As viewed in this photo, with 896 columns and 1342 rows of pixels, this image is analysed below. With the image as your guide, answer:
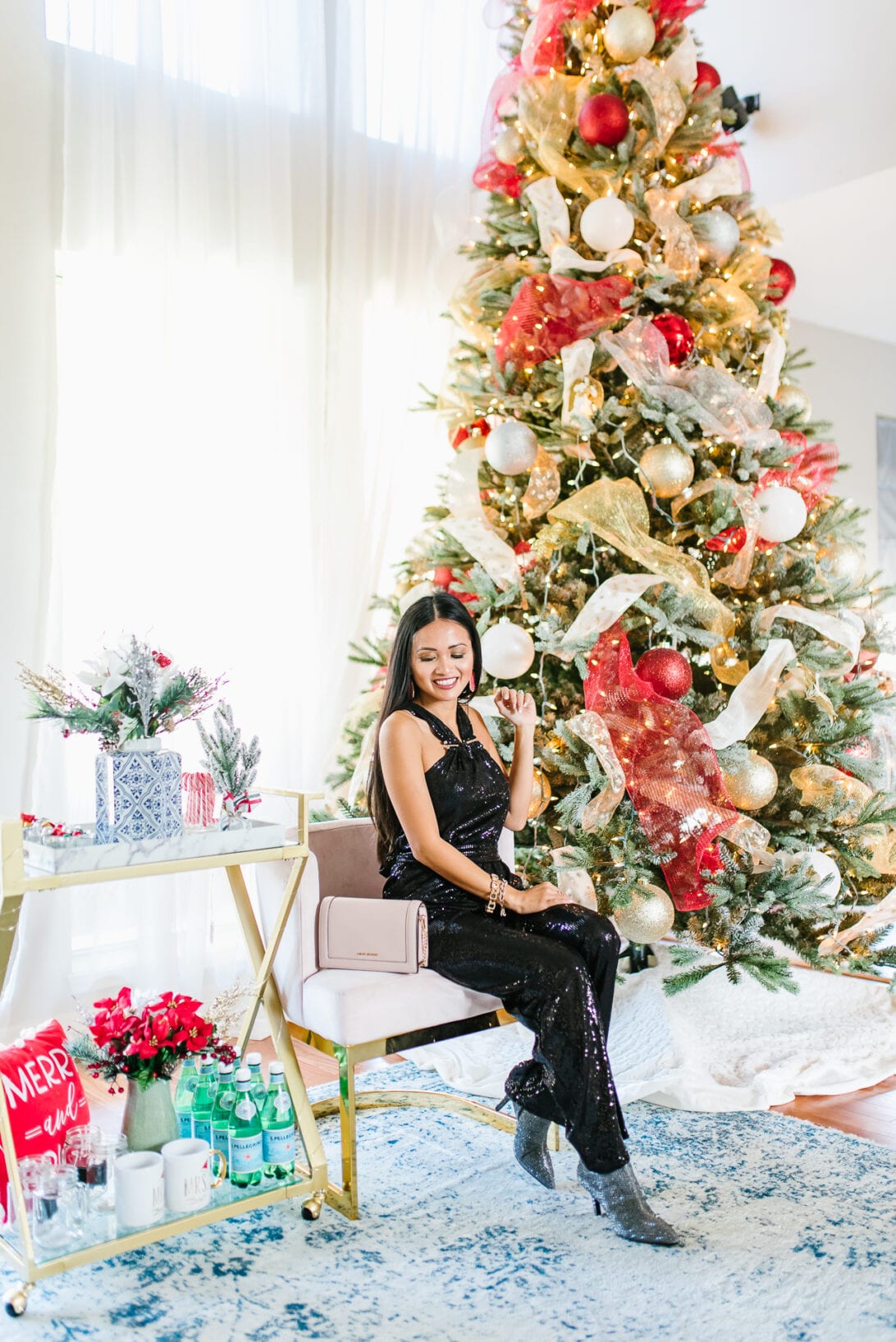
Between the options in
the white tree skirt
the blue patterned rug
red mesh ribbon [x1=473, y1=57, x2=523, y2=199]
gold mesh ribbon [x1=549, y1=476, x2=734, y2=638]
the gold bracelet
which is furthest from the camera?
red mesh ribbon [x1=473, y1=57, x2=523, y2=199]

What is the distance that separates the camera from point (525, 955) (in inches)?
90.2

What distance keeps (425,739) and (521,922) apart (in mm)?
451

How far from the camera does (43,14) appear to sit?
3.35 meters

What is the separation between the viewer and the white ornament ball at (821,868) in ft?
9.91

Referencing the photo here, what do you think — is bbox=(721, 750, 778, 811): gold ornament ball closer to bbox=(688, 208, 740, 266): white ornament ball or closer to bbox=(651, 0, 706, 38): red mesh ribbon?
bbox=(688, 208, 740, 266): white ornament ball

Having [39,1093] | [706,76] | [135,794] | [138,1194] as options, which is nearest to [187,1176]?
[138,1194]

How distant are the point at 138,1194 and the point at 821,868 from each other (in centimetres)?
187

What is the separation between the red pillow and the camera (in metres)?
2.09

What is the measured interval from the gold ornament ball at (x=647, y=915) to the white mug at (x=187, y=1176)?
4.11ft

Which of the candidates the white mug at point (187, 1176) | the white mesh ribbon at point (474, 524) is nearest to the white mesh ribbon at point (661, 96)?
the white mesh ribbon at point (474, 524)

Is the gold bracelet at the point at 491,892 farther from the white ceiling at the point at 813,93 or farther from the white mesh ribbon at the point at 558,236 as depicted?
the white ceiling at the point at 813,93

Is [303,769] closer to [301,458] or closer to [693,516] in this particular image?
[301,458]

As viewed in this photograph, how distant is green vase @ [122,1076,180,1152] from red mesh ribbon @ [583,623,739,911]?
141 centimetres

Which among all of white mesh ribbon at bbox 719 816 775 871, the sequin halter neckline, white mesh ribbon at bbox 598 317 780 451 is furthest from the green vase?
white mesh ribbon at bbox 598 317 780 451
